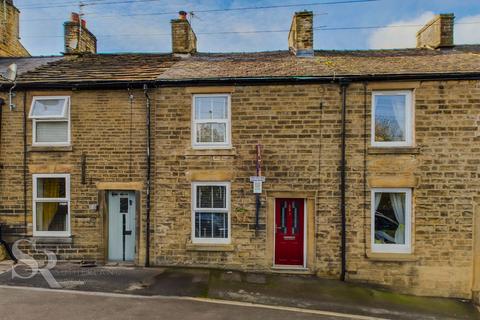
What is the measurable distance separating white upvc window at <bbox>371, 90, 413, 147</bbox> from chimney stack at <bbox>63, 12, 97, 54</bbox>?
10181 millimetres

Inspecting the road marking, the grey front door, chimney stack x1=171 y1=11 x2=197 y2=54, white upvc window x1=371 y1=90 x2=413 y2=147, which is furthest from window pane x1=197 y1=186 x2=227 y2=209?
chimney stack x1=171 y1=11 x2=197 y2=54

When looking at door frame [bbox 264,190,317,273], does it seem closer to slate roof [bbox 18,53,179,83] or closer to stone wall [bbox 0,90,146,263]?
stone wall [bbox 0,90,146,263]

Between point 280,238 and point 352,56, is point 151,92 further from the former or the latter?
point 352,56

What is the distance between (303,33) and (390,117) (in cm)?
417

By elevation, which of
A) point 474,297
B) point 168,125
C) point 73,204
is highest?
point 168,125

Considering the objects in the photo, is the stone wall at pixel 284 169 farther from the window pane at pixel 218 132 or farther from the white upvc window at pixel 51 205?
the window pane at pixel 218 132

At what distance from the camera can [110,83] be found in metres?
8.88

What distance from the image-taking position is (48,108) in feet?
30.2

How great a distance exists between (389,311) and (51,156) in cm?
938

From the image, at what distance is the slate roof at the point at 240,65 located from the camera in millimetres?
8922

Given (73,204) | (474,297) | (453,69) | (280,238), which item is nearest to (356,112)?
(453,69)

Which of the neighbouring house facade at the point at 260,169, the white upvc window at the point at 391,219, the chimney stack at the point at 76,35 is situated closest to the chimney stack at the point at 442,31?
the neighbouring house facade at the point at 260,169

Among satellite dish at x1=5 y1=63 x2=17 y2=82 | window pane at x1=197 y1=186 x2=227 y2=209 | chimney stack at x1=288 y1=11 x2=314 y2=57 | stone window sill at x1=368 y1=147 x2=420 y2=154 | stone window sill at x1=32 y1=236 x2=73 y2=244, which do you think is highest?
chimney stack at x1=288 y1=11 x2=314 y2=57

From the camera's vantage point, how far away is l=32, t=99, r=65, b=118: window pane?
9.10 m
